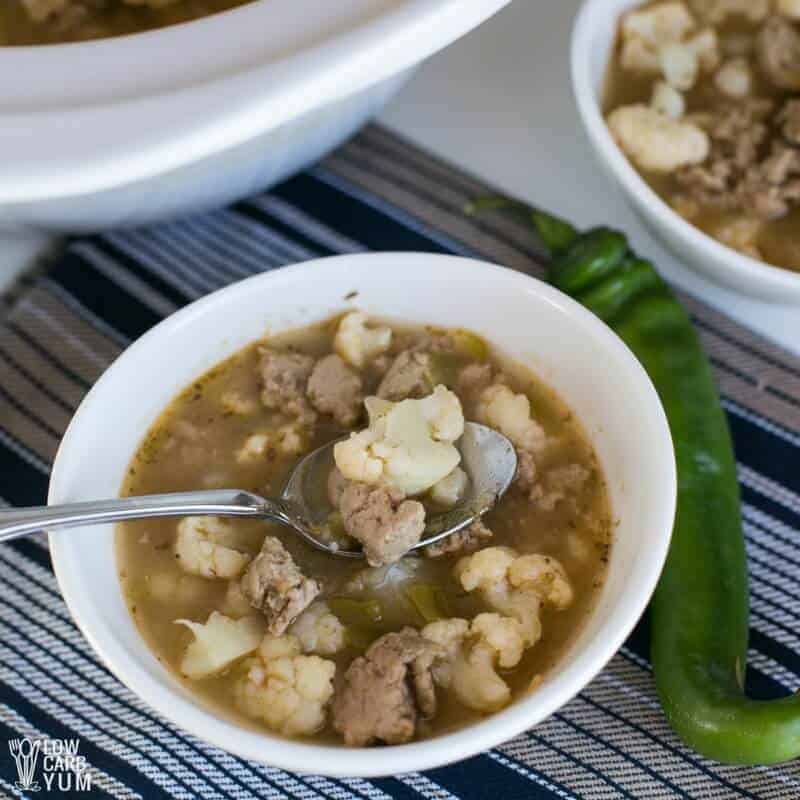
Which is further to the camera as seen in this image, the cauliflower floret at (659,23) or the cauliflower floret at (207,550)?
the cauliflower floret at (659,23)

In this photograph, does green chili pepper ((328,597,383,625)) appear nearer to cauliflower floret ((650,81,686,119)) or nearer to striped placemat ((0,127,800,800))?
striped placemat ((0,127,800,800))

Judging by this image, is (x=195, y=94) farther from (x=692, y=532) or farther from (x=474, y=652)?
(x=692, y=532)

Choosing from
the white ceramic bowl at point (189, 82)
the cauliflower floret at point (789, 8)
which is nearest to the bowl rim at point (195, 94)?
the white ceramic bowl at point (189, 82)

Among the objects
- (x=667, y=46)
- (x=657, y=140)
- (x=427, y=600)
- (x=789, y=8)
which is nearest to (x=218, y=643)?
(x=427, y=600)

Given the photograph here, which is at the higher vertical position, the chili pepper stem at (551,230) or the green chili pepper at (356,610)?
the chili pepper stem at (551,230)

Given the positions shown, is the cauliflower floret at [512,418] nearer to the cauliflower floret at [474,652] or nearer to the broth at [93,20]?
the cauliflower floret at [474,652]

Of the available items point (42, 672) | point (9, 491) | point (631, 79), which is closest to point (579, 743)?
point (42, 672)

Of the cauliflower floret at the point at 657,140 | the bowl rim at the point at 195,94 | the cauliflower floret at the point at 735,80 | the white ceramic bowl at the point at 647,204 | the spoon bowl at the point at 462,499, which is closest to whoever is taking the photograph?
the bowl rim at the point at 195,94

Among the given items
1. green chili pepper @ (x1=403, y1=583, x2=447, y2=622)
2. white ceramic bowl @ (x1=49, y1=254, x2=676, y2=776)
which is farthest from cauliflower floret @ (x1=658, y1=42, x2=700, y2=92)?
green chili pepper @ (x1=403, y1=583, x2=447, y2=622)
